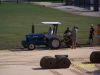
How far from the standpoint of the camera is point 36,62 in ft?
89.8

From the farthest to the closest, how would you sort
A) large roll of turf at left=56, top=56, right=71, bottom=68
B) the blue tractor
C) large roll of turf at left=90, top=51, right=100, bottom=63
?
the blue tractor, large roll of turf at left=90, top=51, right=100, bottom=63, large roll of turf at left=56, top=56, right=71, bottom=68

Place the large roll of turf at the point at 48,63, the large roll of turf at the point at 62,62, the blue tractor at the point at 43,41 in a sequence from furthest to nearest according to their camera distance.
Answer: the blue tractor at the point at 43,41, the large roll of turf at the point at 62,62, the large roll of turf at the point at 48,63

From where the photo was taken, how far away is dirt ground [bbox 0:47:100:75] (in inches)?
936

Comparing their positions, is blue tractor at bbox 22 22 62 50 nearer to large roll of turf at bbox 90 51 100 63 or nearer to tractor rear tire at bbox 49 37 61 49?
tractor rear tire at bbox 49 37 61 49

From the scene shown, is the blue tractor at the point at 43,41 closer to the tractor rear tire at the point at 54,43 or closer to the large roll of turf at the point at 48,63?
the tractor rear tire at the point at 54,43

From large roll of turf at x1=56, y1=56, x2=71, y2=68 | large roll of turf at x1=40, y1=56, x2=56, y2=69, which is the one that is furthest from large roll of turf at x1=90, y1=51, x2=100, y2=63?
large roll of turf at x1=40, y1=56, x2=56, y2=69

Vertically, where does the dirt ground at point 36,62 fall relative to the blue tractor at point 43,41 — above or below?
below

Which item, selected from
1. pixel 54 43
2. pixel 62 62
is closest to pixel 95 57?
pixel 62 62

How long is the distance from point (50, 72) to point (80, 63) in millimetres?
3835

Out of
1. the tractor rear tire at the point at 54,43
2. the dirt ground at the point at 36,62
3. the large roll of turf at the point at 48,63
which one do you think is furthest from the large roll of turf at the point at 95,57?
the tractor rear tire at the point at 54,43

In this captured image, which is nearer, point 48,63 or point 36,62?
point 48,63

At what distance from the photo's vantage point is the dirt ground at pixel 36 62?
936 inches

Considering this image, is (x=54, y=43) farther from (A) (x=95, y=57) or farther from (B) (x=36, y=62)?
(A) (x=95, y=57)

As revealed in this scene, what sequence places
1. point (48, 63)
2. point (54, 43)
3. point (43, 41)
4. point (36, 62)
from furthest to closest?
point (43, 41) → point (54, 43) → point (36, 62) → point (48, 63)
